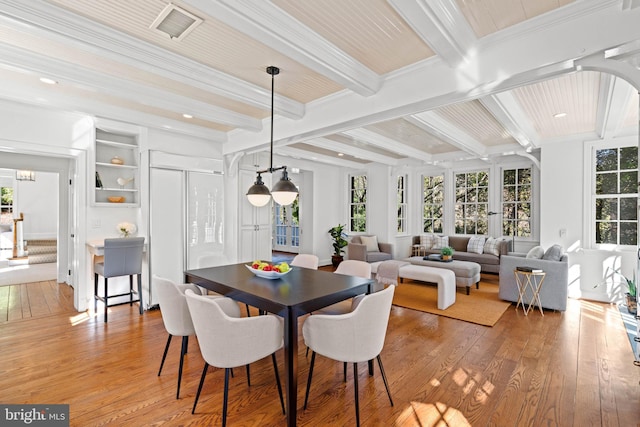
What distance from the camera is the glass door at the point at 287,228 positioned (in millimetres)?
10172

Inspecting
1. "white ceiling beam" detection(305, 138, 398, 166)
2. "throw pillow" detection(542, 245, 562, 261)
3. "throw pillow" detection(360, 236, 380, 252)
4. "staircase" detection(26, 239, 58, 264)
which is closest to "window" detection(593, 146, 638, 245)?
"throw pillow" detection(542, 245, 562, 261)

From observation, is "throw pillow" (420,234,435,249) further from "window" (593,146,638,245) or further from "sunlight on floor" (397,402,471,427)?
"sunlight on floor" (397,402,471,427)

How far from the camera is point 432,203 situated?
802cm

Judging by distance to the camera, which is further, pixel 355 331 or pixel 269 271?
pixel 269 271

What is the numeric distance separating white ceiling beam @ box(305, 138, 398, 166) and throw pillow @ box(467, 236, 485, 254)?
2434 millimetres

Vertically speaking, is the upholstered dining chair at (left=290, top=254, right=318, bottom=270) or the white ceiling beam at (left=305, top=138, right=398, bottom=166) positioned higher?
the white ceiling beam at (left=305, top=138, right=398, bottom=166)

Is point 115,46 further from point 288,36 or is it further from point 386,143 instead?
point 386,143

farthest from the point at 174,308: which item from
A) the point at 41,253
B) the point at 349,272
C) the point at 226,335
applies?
the point at 41,253

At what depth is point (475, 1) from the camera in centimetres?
193

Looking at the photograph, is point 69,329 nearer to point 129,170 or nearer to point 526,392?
point 129,170

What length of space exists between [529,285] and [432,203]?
3.86 m

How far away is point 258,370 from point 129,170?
3683mm

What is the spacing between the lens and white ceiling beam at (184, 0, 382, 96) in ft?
5.99

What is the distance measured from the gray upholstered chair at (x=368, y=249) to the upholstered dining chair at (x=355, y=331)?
4.96 metres
